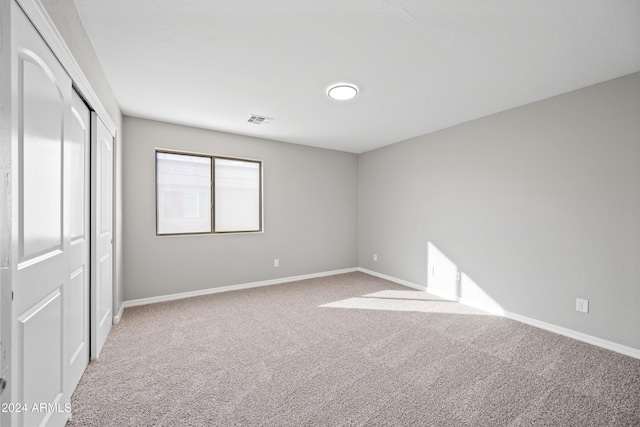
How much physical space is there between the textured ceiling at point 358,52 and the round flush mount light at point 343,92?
86mm

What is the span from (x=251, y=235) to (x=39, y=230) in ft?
10.6

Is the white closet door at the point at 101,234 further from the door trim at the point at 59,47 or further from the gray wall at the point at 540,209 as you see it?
the gray wall at the point at 540,209

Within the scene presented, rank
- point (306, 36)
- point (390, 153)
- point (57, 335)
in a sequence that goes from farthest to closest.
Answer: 1. point (390, 153)
2. point (306, 36)
3. point (57, 335)

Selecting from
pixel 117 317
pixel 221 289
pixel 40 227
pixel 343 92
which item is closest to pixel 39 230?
pixel 40 227

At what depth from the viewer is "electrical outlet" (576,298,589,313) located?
2.65 meters

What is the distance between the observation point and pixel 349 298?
3910 millimetres

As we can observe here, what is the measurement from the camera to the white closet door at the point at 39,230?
3.53 ft

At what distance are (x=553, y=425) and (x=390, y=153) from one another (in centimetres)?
406

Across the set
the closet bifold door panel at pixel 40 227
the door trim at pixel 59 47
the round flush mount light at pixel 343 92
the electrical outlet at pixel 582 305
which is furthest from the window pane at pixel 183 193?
the electrical outlet at pixel 582 305

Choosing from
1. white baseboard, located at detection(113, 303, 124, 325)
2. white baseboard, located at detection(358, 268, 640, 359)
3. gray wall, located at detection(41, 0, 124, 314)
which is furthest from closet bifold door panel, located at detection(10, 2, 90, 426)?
white baseboard, located at detection(358, 268, 640, 359)

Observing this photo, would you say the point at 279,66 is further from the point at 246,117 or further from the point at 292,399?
the point at 292,399

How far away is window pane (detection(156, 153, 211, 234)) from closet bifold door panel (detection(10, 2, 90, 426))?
204 cm

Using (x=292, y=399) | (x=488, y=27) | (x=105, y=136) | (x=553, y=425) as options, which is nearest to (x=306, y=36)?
(x=488, y=27)

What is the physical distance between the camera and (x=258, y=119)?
3.61 m
